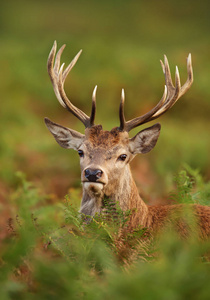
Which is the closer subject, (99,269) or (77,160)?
(99,269)

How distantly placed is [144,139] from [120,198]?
2.89ft

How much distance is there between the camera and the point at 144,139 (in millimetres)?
6867

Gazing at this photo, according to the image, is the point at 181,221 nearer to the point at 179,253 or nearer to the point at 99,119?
the point at 179,253

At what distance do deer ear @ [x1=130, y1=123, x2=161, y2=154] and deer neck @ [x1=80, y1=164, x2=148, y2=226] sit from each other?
1.25ft

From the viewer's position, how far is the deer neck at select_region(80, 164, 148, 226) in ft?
20.6

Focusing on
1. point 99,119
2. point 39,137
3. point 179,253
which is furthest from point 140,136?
point 99,119

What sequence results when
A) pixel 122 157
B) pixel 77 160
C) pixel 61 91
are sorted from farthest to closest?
pixel 77 160, pixel 61 91, pixel 122 157

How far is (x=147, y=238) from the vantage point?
5.78m

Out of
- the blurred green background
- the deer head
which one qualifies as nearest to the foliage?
the deer head

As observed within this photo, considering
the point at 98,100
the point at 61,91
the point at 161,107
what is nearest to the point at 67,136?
the point at 61,91

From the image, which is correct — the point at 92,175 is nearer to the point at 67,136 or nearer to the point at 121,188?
the point at 121,188

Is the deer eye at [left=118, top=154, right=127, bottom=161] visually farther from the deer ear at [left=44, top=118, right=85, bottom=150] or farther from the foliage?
the foliage

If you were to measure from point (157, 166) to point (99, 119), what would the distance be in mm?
4803

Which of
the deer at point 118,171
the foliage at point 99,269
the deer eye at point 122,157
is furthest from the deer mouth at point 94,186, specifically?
the foliage at point 99,269
